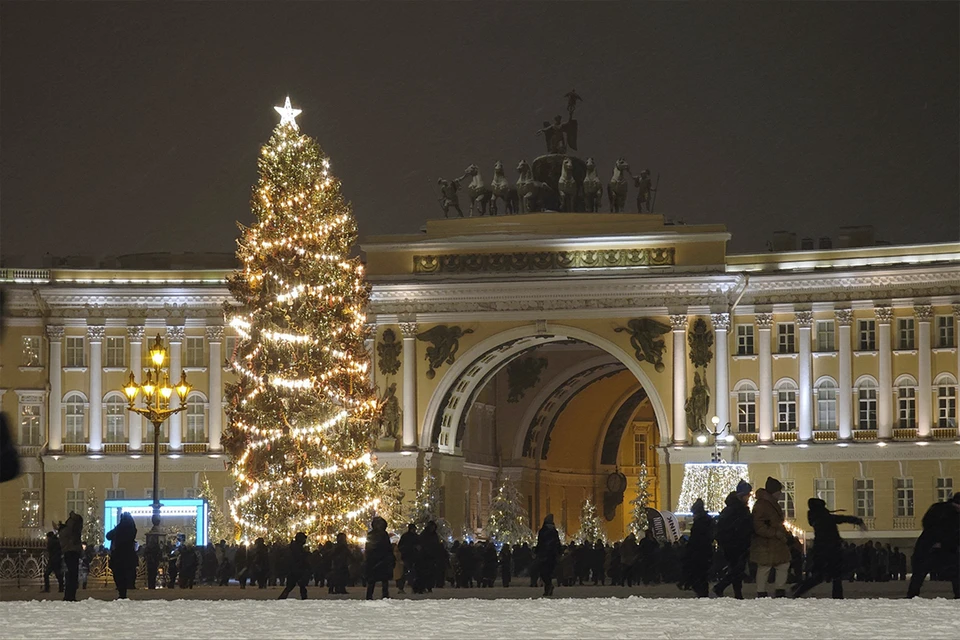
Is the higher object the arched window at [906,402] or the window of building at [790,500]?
→ the arched window at [906,402]

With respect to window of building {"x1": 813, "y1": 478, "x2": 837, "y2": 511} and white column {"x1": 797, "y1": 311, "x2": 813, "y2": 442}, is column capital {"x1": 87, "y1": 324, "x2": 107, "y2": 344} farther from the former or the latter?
window of building {"x1": 813, "y1": 478, "x2": 837, "y2": 511}

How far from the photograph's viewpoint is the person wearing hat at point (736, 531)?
26.1 metres

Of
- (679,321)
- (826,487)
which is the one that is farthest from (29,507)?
(826,487)

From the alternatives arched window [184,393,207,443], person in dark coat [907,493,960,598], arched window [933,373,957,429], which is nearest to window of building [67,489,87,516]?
arched window [184,393,207,443]

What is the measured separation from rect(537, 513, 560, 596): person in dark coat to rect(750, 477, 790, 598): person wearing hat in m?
6.44

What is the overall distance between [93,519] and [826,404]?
24.5 meters

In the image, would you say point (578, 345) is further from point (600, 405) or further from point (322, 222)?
point (322, 222)

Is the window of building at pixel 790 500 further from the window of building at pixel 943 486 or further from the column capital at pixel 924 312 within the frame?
the column capital at pixel 924 312

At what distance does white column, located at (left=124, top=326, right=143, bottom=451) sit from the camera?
7019 cm

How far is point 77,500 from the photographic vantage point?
2749 inches

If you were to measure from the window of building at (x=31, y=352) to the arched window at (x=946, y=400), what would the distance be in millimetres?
30721

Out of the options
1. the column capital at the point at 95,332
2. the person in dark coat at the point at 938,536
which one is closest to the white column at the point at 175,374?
the column capital at the point at 95,332

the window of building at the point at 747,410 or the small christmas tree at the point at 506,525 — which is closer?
the small christmas tree at the point at 506,525

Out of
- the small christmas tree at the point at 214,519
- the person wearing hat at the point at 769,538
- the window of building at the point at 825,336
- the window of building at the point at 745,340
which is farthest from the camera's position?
the window of building at the point at 745,340
